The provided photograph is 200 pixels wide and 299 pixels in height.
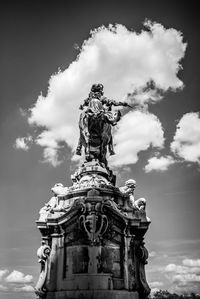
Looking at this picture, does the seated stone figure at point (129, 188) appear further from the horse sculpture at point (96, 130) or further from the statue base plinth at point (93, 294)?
the statue base plinth at point (93, 294)

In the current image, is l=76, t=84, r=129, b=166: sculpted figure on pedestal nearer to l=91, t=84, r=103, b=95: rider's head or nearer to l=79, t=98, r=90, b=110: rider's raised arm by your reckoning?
l=79, t=98, r=90, b=110: rider's raised arm

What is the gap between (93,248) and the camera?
1008cm

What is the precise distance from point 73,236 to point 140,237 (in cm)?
233

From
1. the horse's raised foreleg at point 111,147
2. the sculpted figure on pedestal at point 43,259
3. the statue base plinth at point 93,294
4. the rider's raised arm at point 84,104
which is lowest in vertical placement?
the statue base plinth at point 93,294

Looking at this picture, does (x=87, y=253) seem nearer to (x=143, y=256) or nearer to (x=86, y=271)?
(x=86, y=271)

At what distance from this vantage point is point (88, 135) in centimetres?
1330

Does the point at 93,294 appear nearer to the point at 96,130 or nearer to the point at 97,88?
the point at 96,130

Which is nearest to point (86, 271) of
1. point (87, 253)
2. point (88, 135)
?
point (87, 253)

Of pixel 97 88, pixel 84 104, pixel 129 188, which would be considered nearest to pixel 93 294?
pixel 129 188

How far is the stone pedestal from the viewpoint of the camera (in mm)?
9742

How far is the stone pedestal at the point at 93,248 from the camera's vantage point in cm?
974

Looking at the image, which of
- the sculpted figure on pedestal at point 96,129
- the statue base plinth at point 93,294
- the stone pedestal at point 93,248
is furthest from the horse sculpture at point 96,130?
the statue base plinth at point 93,294

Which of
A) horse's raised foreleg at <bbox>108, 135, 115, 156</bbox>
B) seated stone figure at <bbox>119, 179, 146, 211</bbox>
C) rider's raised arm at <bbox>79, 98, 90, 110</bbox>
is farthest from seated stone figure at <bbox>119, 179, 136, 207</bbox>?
rider's raised arm at <bbox>79, 98, 90, 110</bbox>

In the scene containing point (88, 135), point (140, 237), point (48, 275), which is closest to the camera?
point (48, 275)
